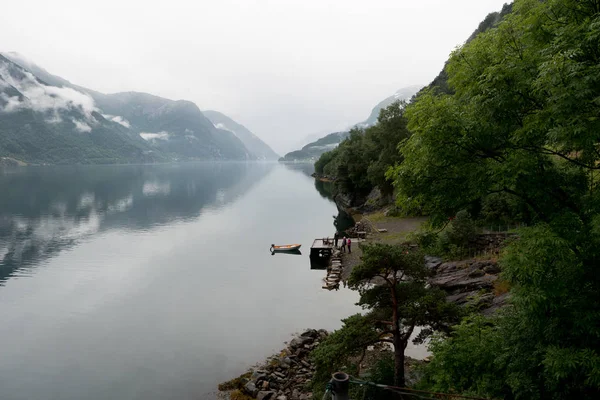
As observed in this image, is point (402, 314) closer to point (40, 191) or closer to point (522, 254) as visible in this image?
point (522, 254)

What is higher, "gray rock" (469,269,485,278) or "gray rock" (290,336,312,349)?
"gray rock" (469,269,485,278)

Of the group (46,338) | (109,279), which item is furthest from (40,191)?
(46,338)

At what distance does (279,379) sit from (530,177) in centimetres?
1778

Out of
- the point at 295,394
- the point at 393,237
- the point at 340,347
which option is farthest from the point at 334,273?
the point at 340,347

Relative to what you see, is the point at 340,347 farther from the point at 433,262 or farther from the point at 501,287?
the point at 433,262

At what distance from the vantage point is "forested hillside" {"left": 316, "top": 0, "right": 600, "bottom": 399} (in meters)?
9.09

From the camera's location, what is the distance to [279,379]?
70.2ft

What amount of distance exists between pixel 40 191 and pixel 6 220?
2212 inches

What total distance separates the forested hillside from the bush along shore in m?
9.24

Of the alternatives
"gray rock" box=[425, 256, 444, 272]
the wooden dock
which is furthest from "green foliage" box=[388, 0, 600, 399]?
the wooden dock

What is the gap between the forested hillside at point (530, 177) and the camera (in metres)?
9.09

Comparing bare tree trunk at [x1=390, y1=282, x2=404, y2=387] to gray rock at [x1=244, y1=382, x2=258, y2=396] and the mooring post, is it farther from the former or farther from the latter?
gray rock at [x1=244, y1=382, x2=258, y2=396]

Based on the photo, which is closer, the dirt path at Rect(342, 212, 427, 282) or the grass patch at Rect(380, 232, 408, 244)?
the dirt path at Rect(342, 212, 427, 282)

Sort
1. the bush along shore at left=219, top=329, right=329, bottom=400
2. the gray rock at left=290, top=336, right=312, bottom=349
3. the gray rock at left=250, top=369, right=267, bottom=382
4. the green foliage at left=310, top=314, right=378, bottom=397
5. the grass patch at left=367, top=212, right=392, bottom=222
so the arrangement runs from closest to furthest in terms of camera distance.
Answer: the green foliage at left=310, top=314, right=378, bottom=397
the bush along shore at left=219, top=329, right=329, bottom=400
the gray rock at left=250, top=369, right=267, bottom=382
the gray rock at left=290, top=336, right=312, bottom=349
the grass patch at left=367, top=212, right=392, bottom=222
